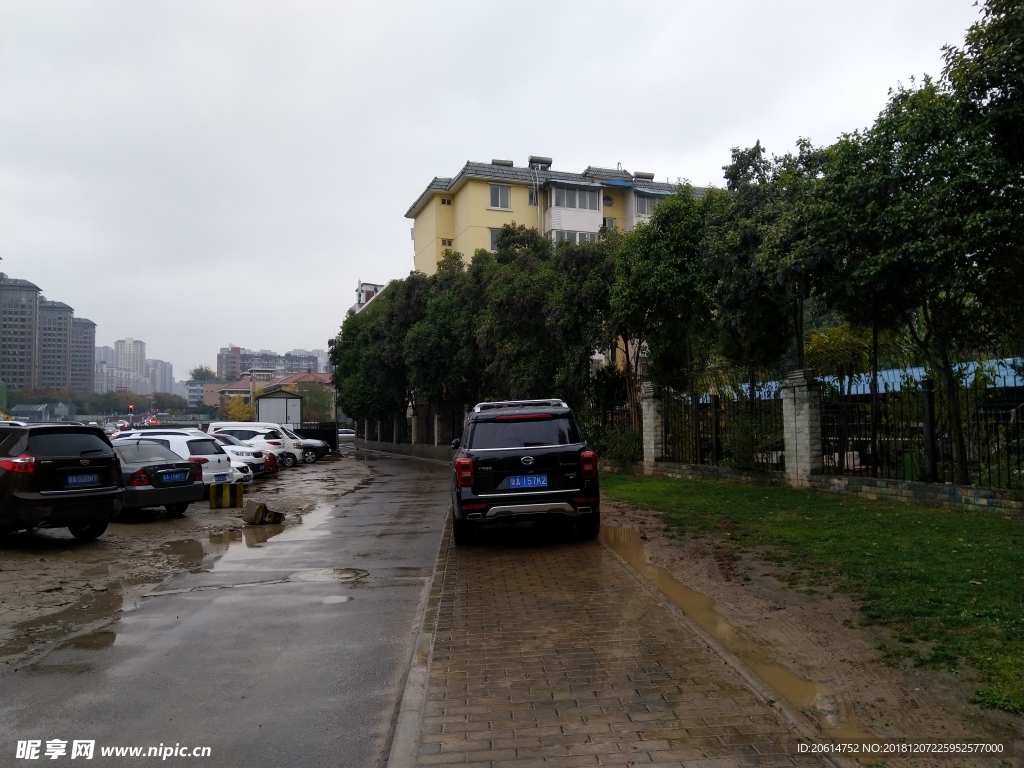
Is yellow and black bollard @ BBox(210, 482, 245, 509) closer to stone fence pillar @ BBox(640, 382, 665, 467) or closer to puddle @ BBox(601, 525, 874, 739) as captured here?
stone fence pillar @ BBox(640, 382, 665, 467)

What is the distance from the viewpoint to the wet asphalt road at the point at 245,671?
415 centimetres

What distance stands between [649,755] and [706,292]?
49.4ft

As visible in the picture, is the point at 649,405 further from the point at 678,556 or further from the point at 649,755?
the point at 649,755

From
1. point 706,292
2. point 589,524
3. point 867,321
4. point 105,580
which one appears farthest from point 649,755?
point 706,292

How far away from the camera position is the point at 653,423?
20844mm

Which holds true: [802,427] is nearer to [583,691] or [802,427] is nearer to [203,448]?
[583,691]

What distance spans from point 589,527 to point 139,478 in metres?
8.40

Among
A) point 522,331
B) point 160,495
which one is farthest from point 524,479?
point 522,331

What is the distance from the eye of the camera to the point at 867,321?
13758 mm

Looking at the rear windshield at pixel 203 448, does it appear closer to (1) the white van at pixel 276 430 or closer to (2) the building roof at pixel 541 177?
(1) the white van at pixel 276 430

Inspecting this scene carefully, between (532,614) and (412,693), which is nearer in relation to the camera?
(412,693)

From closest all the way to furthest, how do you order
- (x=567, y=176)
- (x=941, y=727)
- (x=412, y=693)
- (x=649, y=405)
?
Result: (x=941, y=727), (x=412, y=693), (x=649, y=405), (x=567, y=176)

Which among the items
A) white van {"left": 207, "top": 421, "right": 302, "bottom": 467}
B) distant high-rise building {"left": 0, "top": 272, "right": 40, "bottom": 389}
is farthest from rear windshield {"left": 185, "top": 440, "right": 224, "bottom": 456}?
distant high-rise building {"left": 0, "top": 272, "right": 40, "bottom": 389}

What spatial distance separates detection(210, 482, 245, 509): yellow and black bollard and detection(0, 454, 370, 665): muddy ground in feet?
0.82
